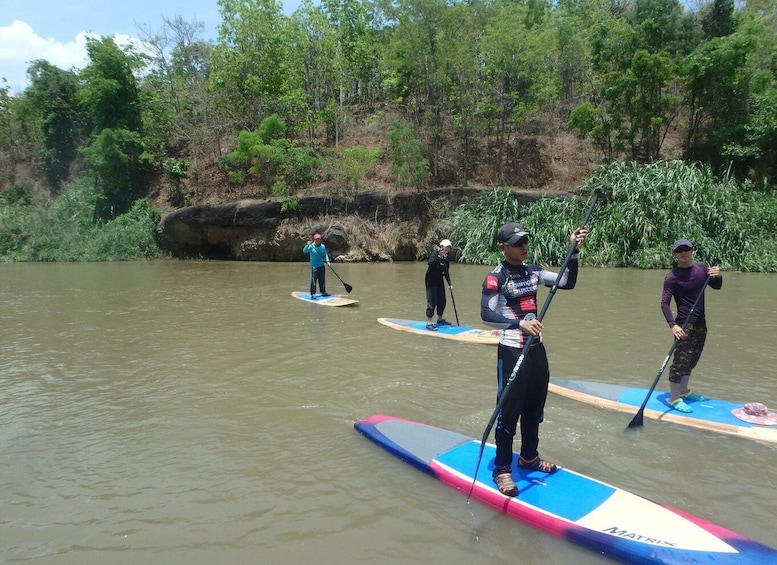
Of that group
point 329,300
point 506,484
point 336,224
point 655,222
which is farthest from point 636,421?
point 336,224

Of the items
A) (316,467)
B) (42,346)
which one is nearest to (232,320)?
(42,346)

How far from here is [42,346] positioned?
743 centimetres

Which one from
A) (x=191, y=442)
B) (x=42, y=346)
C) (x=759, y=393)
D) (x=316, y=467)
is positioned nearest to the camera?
(x=316, y=467)

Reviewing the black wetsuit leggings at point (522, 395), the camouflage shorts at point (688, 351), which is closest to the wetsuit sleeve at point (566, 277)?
the black wetsuit leggings at point (522, 395)

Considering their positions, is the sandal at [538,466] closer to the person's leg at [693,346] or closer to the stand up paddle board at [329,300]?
the person's leg at [693,346]

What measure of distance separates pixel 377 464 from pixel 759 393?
4.09 m

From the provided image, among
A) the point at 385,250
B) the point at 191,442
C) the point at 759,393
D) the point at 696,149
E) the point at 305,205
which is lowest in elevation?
the point at 191,442

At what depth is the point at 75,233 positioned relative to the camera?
2672 cm

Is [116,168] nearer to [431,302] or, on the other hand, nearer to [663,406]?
[431,302]

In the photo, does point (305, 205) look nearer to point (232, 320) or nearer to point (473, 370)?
point (232, 320)

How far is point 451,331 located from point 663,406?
3.64 m

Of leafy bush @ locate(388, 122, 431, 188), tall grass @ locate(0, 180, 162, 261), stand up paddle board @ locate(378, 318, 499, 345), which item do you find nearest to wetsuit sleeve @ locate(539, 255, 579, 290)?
stand up paddle board @ locate(378, 318, 499, 345)

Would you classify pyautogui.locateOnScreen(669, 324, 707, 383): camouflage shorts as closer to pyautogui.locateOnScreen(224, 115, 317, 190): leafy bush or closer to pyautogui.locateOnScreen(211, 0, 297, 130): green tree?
pyautogui.locateOnScreen(224, 115, 317, 190): leafy bush

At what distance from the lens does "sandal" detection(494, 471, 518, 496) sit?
3.19m
